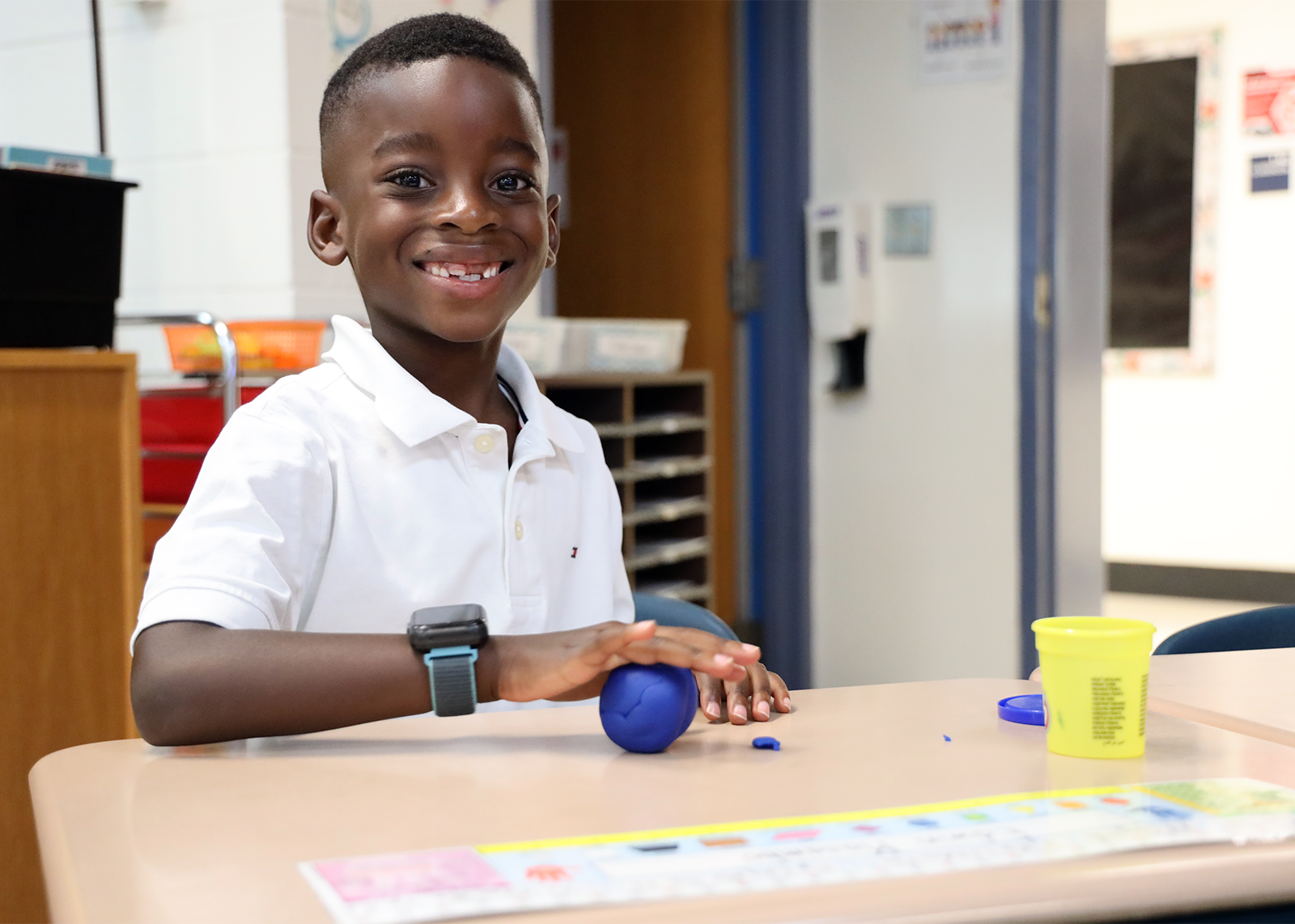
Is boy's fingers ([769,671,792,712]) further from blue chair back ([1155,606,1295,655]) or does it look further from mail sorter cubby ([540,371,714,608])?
mail sorter cubby ([540,371,714,608])

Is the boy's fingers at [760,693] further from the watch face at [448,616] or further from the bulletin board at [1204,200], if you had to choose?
the bulletin board at [1204,200]

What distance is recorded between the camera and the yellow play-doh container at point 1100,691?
0.83 m

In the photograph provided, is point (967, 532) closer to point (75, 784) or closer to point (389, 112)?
point (389, 112)

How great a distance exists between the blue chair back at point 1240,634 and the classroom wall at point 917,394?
1761 mm

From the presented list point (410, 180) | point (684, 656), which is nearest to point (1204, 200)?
point (410, 180)

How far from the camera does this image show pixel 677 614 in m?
1.39

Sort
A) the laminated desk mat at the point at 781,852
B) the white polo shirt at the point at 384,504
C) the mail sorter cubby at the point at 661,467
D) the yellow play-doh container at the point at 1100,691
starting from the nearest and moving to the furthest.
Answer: the laminated desk mat at the point at 781,852 → the yellow play-doh container at the point at 1100,691 → the white polo shirt at the point at 384,504 → the mail sorter cubby at the point at 661,467

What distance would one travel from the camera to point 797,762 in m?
0.82

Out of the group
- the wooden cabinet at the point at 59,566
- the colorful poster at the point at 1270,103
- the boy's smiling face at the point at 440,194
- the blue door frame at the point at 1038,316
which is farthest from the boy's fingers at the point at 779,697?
the colorful poster at the point at 1270,103

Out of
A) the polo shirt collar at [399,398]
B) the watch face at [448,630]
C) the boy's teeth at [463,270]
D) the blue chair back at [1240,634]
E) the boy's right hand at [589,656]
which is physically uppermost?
the boy's teeth at [463,270]

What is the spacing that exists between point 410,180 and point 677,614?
0.51 metres

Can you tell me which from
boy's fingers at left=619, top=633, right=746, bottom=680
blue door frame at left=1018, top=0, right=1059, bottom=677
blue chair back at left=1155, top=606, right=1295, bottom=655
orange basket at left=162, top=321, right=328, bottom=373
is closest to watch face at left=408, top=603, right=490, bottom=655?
boy's fingers at left=619, top=633, right=746, bottom=680

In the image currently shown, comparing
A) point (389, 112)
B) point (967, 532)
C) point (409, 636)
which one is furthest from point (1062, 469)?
point (409, 636)

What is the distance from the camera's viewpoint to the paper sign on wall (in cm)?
314
